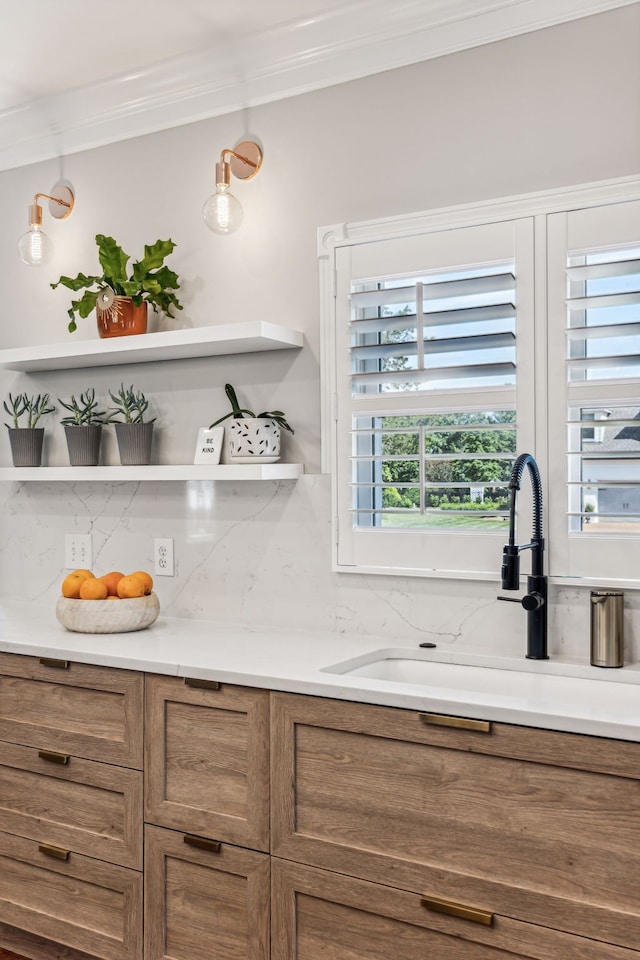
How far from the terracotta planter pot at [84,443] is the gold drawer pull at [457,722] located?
1596 millimetres

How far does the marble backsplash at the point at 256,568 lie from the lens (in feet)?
7.44

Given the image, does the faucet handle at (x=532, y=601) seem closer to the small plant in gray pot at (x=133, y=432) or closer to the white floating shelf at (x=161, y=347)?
the white floating shelf at (x=161, y=347)

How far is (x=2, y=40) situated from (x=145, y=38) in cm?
43

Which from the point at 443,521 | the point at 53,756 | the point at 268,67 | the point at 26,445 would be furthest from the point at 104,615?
the point at 268,67

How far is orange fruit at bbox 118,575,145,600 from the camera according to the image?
8.20 feet

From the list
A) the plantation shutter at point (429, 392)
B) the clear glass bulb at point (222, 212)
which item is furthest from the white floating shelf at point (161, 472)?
the clear glass bulb at point (222, 212)

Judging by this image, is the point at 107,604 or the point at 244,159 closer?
the point at 107,604

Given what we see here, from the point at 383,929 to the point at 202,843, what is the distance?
Result: 1.56 ft

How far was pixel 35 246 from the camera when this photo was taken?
2881mm

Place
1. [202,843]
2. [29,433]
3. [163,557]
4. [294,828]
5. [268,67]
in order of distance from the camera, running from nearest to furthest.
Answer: [294,828] < [202,843] < [268,67] < [163,557] < [29,433]

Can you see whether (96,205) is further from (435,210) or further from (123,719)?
(123,719)

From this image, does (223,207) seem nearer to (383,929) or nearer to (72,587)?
(72,587)

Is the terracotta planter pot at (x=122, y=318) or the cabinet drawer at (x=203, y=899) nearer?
the cabinet drawer at (x=203, y=899)

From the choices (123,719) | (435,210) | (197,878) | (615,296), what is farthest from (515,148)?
(197,878)
